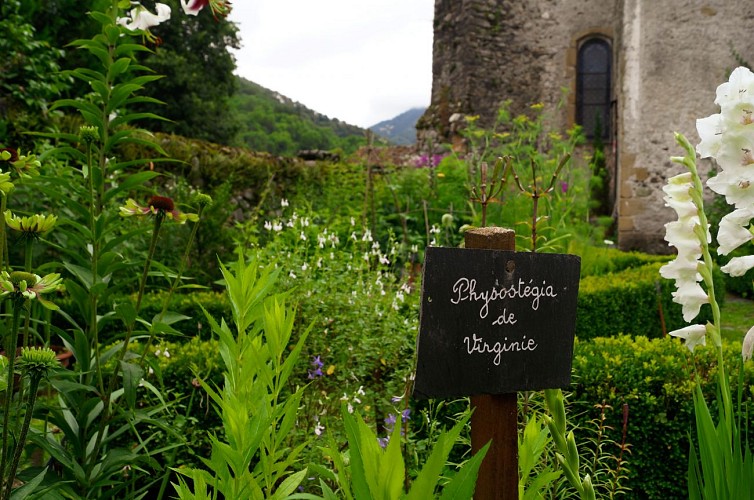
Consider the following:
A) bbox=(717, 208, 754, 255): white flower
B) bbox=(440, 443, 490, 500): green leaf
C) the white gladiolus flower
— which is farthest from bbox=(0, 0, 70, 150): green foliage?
bbox=(440, 443, 490, 500): green leaf

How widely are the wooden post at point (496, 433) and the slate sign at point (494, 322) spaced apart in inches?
2.5

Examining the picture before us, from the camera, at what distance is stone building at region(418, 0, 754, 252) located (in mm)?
9969

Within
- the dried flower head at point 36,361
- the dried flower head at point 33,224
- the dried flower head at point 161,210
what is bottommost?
the dried flower head at point 36,361

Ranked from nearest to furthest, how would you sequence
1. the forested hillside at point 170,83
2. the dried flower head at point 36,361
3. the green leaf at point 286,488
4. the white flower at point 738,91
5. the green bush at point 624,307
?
the dried flower head at point 36,361, the green leaf at point 286,488, the white flower at point 738,91, the green bush at point 624,307, the forested hillside at point 170,83

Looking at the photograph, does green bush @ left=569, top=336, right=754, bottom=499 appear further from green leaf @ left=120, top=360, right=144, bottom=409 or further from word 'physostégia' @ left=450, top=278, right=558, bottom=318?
green leaf @ left=120, top=360, right=144, bottom=409

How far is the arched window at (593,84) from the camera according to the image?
1262 cm

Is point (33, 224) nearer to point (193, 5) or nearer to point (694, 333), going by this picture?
point (193, 5)

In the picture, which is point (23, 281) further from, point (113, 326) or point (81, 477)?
point (113, 326)

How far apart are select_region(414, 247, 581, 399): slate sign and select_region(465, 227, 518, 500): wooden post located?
0.21 ft

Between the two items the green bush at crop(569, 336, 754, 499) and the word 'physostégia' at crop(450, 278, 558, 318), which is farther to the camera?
the green bush at crop(569, 336, 754, 499)

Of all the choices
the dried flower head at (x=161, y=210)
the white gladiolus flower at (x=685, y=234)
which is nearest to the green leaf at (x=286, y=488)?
the dried flower head at (x=161, y=210)

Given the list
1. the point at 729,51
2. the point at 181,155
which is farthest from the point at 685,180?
the point at 729,51

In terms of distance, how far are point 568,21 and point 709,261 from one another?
1221 cm

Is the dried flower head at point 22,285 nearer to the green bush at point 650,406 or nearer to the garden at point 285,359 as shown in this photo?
the garden at point 285,359
